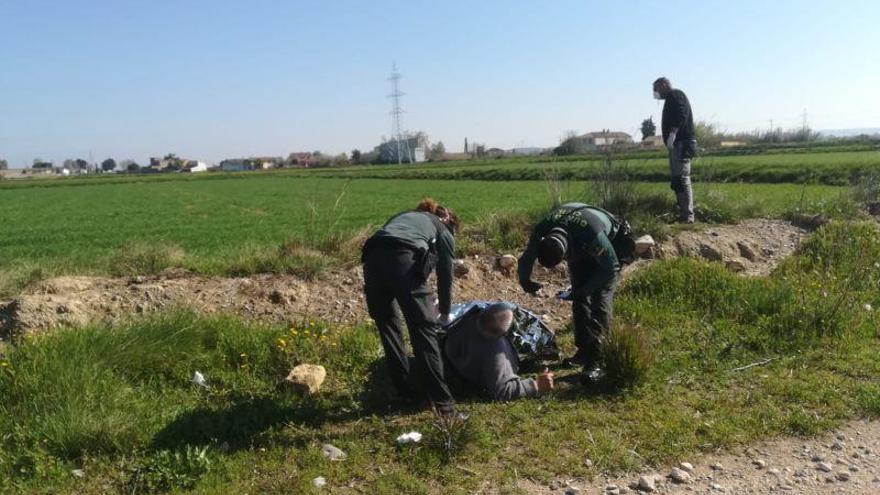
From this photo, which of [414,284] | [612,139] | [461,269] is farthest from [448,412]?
[612,139]

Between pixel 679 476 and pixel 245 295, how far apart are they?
16.0 feet

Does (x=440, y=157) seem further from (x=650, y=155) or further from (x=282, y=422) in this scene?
(x=282, y=422)

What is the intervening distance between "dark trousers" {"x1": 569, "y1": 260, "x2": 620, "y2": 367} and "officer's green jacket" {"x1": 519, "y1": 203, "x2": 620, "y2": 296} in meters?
0.21

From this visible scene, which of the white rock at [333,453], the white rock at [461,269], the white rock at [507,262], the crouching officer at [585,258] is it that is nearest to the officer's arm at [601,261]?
the crouching officer at [585,258]

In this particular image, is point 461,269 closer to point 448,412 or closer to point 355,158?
point 448,412

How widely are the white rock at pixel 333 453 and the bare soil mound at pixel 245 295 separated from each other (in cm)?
267

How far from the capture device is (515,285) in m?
8.59

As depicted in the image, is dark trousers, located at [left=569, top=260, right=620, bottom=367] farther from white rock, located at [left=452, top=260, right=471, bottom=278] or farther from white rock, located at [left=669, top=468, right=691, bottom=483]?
white rock, located at [left=452, top=260, right=471, bottom=278]

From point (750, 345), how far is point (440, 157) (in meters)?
98.0

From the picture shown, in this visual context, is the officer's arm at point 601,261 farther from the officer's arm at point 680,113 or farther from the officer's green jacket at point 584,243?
the officer's arm at point 680,113

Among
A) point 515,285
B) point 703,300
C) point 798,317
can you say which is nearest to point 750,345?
point 798,317

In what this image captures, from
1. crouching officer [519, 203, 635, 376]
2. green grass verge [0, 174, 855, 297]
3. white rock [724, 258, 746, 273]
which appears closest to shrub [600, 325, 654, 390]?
crouching officer [519, 203, 635, 376]

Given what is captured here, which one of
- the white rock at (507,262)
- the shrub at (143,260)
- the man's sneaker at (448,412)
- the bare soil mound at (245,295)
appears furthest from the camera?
the white rock at (507,262)

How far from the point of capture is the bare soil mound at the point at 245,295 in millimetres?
6375
